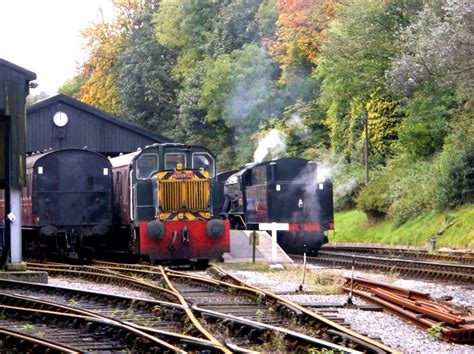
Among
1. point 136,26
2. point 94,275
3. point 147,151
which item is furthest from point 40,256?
point 136,26

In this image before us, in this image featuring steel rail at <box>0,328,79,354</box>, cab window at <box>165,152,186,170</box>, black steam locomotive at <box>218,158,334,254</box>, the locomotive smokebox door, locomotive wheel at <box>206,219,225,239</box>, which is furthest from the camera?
black steam locomotive at <box>218,158,334,254</box>

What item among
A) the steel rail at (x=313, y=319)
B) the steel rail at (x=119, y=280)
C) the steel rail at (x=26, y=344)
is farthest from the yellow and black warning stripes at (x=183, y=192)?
the steel rail at (x=26, y=344)

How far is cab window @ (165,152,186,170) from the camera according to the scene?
22453 mm

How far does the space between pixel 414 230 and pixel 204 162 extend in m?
10.7

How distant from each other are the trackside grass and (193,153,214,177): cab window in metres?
8.34

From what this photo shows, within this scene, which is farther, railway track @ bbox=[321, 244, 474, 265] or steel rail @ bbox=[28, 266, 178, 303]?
railway track @ bbox=[321, 244, 474, 265]

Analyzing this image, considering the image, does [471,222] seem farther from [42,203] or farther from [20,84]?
[20,84]

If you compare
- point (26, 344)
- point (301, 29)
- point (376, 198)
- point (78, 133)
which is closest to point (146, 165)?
point (26, 344)

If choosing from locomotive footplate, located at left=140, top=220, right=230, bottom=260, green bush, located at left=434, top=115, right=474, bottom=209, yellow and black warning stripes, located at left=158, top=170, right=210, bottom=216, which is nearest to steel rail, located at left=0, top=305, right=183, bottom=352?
locomotive footplate, located at left=140, top=220, right=230, bottom=260

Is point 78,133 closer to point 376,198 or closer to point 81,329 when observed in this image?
point 376,198

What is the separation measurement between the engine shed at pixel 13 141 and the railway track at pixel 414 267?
20.4 ft

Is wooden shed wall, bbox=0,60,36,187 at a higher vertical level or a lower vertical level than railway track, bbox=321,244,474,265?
higher

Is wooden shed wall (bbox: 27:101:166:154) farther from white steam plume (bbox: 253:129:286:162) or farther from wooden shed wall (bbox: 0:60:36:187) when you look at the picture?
wooden shed wall (bbox: 0:60:36:187)

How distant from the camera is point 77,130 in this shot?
118 feet
